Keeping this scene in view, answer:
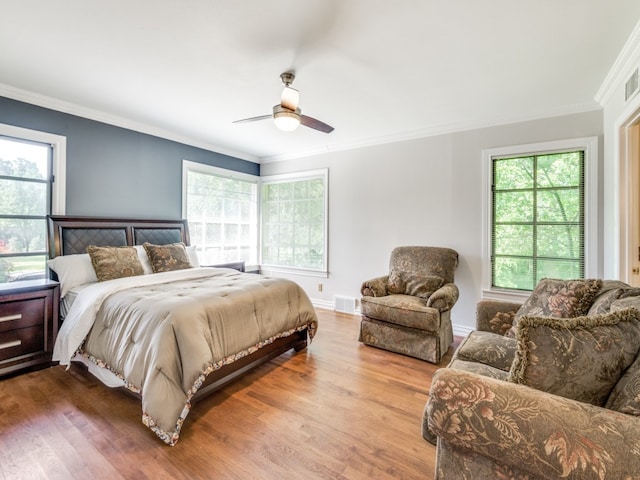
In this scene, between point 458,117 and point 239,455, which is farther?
point 458,117

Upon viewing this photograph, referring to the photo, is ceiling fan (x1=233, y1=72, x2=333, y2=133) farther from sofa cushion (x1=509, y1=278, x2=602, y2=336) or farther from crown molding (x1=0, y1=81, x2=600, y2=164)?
sofa cushion (x1=509, y1=278, x2=602, y2=336)

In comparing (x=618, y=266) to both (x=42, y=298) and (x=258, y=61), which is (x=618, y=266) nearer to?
(x=258, y=61)

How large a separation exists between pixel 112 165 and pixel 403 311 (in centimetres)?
371

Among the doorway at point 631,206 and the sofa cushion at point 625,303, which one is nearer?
the sofa cushion at point 625,303

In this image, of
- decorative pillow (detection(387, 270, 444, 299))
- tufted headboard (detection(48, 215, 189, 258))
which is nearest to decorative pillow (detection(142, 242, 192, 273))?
tufted headboard (detection(48, 215, 189, 258))

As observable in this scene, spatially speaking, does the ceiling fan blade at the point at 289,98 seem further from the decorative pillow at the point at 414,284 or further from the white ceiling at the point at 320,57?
the decorative pillow at the point at 414,284

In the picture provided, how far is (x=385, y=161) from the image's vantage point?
163 inches

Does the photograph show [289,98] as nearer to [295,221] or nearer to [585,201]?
[295,221]

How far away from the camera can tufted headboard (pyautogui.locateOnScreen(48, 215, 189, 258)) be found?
9.95 feet

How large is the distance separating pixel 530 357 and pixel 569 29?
2.18 m

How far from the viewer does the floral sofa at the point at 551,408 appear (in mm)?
817

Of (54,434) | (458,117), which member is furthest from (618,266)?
(54,434)

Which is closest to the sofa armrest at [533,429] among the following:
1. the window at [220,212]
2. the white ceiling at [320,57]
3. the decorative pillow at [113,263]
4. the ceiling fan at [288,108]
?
the white ceiling at [320,57]

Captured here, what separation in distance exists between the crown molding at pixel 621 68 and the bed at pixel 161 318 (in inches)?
124
